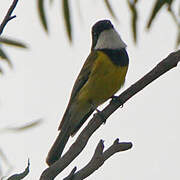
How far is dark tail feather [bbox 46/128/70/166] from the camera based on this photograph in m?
3.43

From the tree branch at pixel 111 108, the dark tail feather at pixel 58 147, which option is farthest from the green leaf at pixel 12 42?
the tree branch at pixel 111 108

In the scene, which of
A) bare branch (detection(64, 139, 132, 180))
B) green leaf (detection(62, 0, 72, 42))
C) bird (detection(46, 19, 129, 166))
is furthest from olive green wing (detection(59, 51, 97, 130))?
bare branch (detection(64, 139, 132, 180))

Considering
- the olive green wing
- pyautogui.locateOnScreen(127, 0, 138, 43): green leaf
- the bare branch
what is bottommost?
the bare branch

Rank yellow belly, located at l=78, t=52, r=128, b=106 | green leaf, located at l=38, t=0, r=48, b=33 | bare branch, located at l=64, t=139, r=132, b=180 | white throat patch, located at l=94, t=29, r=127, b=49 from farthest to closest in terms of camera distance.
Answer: white throat patch, located at l=94, t=29, r=127, b=49
yellow belly, located at l=78, t=52, r=128, b=106
green leaf, located at l=38, t=0, r=48, b=33
bare branch, located at l=64, t=139, r=132, b=180

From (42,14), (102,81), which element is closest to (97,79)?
(102,81)

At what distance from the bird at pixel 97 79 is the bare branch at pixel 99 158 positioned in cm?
173

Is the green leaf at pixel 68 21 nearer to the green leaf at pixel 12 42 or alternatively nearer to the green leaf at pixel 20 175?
the green leaf at pixel 12 42

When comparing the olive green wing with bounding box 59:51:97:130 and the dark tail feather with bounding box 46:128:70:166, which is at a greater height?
the olive green wing with bounding box 59:51:97:130

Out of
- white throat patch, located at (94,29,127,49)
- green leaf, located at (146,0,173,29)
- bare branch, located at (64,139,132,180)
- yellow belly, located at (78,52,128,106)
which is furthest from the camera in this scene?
white throat patch, located at (94,29,127,49)

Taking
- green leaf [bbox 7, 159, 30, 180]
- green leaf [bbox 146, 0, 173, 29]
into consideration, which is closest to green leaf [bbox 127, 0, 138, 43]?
green leaf [bbox 146, 0, 173, 29]

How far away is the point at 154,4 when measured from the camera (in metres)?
3.49

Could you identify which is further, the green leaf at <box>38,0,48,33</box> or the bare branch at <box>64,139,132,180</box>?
the green leaf at <box>38,0,48,33</box>

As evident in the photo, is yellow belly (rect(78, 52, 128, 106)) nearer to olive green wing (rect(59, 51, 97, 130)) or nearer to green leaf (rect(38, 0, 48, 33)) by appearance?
olive green wing (rect(59, 51, 97, 130))

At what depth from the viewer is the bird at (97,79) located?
12.9 feet
